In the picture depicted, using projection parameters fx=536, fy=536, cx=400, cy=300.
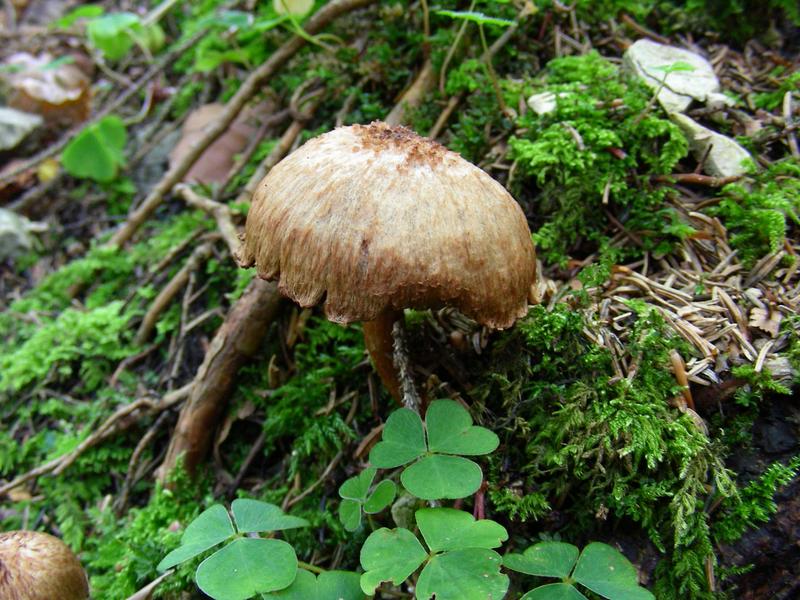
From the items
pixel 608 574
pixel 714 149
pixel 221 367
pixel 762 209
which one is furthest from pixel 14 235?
pixel 762 209

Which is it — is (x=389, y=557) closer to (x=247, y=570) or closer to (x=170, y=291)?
(x=247, y=570)

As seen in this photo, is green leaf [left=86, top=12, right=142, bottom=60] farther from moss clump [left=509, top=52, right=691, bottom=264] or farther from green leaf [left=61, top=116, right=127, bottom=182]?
moss clump [left=509, top=52, right=691, bottom=264]

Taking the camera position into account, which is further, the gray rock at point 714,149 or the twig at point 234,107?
the twig at point 234,107

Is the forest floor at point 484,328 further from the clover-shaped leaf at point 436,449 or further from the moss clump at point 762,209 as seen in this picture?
the clover-shaped leaf at point 436,449

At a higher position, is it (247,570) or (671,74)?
(671,74)

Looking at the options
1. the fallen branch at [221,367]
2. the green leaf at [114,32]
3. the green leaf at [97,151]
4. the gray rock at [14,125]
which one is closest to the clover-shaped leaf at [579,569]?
the fallen branch at [221,367]

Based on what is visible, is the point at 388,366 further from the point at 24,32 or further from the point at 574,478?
the point at 24,32

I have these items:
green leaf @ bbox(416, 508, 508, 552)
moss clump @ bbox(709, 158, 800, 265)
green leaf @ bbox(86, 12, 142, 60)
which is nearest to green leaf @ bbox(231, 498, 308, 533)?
green leaf @ bbox(416, 508, 508, 552)
